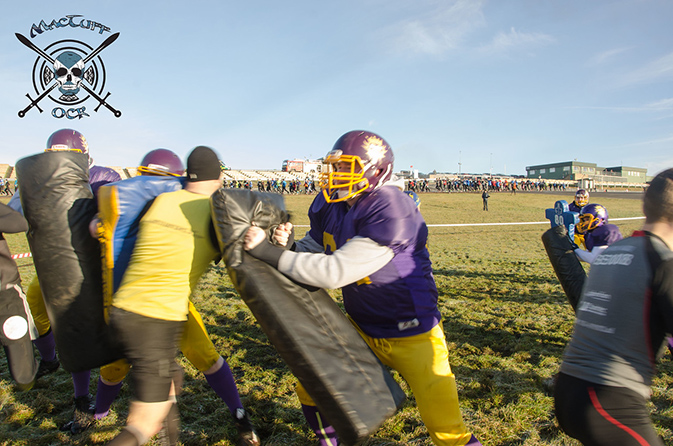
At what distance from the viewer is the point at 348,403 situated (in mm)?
2082

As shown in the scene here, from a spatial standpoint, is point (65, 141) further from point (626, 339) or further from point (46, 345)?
point (626, 339)

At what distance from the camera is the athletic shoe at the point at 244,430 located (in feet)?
9.55

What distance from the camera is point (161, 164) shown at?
10.6ft

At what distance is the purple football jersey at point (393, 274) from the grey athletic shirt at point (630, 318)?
82 centimetres

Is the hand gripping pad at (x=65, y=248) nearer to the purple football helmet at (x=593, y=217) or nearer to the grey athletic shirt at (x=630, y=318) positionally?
the grey athletic shirt at (x=630, y=318)

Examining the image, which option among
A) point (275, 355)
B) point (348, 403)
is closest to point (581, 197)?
point (275, 355)

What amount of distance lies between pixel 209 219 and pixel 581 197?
7.39 meters

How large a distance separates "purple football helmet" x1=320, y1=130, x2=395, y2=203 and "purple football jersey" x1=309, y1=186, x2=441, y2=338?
0.12 meters

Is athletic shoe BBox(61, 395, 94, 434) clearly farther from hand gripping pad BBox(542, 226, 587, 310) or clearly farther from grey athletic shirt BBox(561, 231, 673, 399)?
hand gripping pad BBox(542, 226, 587, 310)

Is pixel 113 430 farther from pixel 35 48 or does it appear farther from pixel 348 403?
pixel 35 48

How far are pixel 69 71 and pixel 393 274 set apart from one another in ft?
59.1

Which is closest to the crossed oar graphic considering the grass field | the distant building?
the grass field

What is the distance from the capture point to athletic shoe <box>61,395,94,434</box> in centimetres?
311

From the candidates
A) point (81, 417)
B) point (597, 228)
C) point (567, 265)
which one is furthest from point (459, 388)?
point (597, 228)
